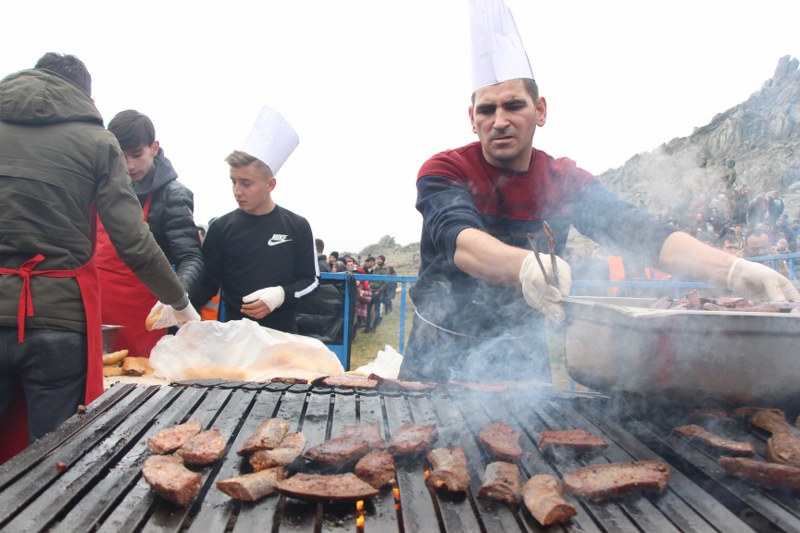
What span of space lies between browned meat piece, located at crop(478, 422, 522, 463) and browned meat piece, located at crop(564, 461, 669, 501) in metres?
0.18

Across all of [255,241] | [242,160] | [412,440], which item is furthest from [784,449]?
[242,160]

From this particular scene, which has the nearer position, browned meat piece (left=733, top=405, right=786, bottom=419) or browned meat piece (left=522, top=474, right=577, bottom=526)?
browned meat piece (left=522, top=474, right=577, bottom=526)

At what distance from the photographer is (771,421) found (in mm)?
1674

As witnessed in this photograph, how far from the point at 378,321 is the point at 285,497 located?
500 inches

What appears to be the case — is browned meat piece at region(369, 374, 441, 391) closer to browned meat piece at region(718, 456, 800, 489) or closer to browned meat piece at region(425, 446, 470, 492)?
browned meat piece at region(425, 446, 470, 492)

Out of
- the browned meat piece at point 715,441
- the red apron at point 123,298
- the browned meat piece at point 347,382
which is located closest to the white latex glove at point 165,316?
the red apron at point 123,298

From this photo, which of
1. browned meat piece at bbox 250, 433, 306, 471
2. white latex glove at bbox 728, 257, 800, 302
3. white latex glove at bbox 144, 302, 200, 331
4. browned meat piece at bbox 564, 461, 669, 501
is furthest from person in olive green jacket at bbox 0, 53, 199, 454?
white latex glove at bbox 728, 257, 800, 302

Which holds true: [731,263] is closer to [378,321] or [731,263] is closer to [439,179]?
[439,179]

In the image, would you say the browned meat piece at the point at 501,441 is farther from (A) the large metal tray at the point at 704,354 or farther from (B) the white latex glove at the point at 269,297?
(B) the white latex glove at the point at 269,297

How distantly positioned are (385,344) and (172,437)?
25.6 ft

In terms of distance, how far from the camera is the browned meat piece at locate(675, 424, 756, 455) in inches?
58.7

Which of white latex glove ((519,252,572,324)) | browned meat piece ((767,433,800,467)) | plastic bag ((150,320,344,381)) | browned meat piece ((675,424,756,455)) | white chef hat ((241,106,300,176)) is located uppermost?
white chef hat ((241,106,300,176))

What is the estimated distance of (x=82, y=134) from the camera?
241 cm

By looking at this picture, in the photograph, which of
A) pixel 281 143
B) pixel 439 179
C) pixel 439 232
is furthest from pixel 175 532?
pixel 281 143
